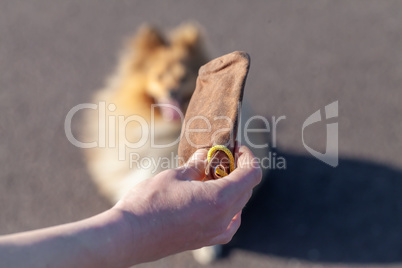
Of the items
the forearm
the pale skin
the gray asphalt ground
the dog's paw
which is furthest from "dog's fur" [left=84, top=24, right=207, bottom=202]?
the forearm

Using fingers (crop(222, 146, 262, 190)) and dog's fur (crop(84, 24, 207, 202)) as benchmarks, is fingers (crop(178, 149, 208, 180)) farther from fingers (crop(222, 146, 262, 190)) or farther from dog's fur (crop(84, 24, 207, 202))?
dog's fur (crop(84, 24, 207, 202))

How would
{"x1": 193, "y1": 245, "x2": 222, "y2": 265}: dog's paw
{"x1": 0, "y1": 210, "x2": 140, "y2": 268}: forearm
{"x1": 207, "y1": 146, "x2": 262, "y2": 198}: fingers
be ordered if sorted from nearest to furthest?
{"x1": 0, "y1": 210, "x2": 140, "y2": 268}: forearm → {"x1": 207, "y1": 146, "x2": 262, "y2": 198}: fingers → {"x1": 193, "y1": 245, "x2": 222, "y2": 265}: dog's paw

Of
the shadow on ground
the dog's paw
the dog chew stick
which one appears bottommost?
the dog's paw

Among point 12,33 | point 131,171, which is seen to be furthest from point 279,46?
point 12,33

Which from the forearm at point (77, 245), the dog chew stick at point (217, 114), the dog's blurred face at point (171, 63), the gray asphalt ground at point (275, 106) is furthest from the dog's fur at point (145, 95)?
the forearm at point (77, 245)

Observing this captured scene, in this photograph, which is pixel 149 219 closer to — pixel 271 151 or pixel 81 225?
pixel 81 225

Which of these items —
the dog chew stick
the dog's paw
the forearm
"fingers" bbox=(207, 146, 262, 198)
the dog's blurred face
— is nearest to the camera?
the forearm

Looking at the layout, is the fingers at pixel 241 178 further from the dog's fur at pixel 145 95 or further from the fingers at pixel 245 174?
the dog's fur at pixel 145 95

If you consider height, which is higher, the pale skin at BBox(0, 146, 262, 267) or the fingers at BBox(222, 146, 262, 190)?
the fingers at BBox(222, 146, 262, 190)
